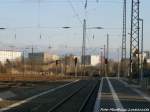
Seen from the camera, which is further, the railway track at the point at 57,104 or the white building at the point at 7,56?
the white building at the point at 7,56

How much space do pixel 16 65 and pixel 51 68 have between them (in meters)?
15.0

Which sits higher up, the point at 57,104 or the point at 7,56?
the point at 7,56

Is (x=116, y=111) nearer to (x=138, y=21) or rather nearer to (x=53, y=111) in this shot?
(x=53, y=111)

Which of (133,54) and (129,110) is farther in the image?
(133,54)

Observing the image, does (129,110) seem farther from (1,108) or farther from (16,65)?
(16,65)

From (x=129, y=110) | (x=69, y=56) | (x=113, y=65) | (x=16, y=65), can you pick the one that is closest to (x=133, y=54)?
(x=129, y=110)

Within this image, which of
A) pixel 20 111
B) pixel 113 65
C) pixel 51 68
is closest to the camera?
pixel 20 111

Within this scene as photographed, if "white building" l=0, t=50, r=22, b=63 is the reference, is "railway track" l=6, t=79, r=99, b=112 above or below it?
below

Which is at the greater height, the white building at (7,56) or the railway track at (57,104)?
the white building at (7,56)

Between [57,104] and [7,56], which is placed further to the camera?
[7,56]

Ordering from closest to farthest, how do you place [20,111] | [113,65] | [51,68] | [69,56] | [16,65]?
[20,111]
[16,65]
[51,68]
[69,56]
[113,65]

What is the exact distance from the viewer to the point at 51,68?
541ft

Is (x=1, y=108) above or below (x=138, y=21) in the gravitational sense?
below

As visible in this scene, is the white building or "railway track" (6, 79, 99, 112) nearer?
"railway track" (6, 79, 99, 112)
